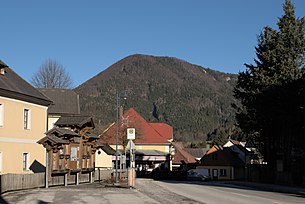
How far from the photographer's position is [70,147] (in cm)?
3650

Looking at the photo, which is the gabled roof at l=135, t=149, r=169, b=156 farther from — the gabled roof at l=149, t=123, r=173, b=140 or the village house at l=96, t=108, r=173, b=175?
the gabled roof at l=149, t=123, r=173, b=140

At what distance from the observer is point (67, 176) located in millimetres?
35531

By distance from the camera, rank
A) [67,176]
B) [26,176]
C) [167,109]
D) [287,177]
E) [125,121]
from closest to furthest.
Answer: [26,176]
[67,176]
[287,177]
[125,121]
[167,109]

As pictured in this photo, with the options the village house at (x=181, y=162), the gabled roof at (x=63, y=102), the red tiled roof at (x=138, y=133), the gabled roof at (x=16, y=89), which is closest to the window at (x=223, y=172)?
the red tiled roof at (x=138, y=133)

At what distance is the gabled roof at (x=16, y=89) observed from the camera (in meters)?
35.3

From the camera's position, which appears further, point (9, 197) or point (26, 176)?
point (26, 176)

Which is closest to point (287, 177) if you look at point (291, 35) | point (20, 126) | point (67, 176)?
point (291, 35)

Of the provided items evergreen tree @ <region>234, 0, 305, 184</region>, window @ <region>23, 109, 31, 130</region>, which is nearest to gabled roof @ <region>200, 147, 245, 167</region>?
evergreen tree @ <region>234, 0, 305, 184</region>

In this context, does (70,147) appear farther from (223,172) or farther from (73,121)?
(223,172)

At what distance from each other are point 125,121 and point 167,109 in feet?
394

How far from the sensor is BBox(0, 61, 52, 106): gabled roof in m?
35.3

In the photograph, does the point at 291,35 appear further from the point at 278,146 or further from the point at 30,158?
the point at 30,158

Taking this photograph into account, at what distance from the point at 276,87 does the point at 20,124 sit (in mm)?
21685

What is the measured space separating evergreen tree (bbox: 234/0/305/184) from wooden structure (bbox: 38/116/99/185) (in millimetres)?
15507
